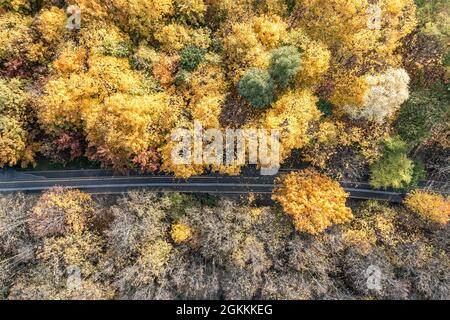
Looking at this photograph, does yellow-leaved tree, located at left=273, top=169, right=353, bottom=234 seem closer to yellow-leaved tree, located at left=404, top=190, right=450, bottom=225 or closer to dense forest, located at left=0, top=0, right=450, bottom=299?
dense forest, located at left=0, top=0, right=450, bottom=299

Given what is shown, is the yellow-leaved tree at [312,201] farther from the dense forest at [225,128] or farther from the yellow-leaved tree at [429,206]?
the yellow-leaved tree at [429,206]

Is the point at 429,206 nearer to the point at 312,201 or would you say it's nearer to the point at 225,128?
the point at 312,201

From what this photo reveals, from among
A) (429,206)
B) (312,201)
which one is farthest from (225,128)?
(429,206)

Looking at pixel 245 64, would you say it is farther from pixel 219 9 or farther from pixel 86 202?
pixel 86 202

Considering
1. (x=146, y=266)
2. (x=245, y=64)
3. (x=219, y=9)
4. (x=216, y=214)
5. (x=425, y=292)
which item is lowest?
(x=425, y=292)

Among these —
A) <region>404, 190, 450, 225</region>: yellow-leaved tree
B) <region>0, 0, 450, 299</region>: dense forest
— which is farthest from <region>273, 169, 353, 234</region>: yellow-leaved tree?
<region>404, 190, 450, 225</region>: yellow-leaved tree

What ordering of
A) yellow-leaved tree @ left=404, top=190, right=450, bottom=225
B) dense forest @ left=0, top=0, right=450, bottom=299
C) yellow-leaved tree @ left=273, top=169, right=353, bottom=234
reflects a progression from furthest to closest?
yellow-leaved tree @ left=404, top=190, right=450, bottom=225 < yellow-leaved tree @ left=273, top=169, right=353, bottom=234 < dense forest @ left=0, top=0, right=450, bottom=299

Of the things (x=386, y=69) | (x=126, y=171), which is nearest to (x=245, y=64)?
(x=386, y=69)

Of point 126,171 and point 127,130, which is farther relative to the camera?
point 126,171

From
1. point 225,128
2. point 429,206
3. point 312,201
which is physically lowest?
point 429,206
